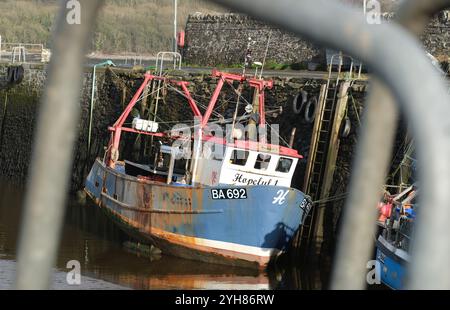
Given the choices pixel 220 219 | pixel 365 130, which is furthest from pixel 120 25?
pixel 365 130

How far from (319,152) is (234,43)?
40.6 ft

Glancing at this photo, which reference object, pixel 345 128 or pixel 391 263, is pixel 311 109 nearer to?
pixel 345 128

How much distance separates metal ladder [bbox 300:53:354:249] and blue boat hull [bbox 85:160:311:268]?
1.20m

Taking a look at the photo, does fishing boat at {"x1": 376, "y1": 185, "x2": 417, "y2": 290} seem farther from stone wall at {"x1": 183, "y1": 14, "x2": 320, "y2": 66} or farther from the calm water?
stone wall at {"x1": 183, "y1": 14, "x2": 320, "y2": 66}

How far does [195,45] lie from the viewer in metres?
27.9

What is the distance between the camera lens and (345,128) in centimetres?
1462

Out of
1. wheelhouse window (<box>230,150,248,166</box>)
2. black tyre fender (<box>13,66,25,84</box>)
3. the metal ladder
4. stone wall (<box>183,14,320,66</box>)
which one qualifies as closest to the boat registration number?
wheelhouse window (<box>230,150,248,166</box>)

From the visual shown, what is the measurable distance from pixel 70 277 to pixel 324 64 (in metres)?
13.1

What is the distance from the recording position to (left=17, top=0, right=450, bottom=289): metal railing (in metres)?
1.41

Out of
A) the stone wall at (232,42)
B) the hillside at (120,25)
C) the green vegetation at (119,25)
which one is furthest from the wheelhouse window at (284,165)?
the green vegetation at (119,25)

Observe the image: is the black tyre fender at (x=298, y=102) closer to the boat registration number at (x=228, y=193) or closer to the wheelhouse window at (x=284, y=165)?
the wheelhouse window at (x=284, y=165)

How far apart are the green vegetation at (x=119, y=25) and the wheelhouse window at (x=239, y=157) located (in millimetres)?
29908

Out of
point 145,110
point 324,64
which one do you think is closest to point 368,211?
point 145,110

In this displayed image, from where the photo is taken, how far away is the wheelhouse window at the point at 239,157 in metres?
13.8
